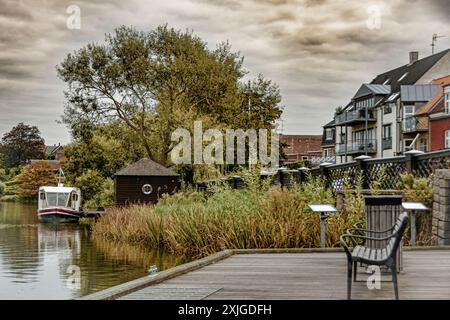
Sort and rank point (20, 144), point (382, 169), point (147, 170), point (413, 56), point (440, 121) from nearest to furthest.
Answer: point (382, 169) < point (147, 170) < point (440, 121) < point (413, 56) < point (20, 144)

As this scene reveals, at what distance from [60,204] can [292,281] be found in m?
46.9

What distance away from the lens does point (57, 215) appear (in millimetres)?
51438

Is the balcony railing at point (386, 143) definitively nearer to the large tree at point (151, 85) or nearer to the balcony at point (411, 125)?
the balcony at point (411, 125)

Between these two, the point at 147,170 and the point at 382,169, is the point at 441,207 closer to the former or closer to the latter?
the point at 382,169

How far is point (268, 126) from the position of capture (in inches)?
1800

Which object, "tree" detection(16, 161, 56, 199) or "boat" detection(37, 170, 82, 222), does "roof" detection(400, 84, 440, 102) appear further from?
"tree" detection(16, 161, 56, 199)

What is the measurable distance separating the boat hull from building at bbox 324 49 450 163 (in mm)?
24436

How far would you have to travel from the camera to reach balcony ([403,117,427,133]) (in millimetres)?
55031

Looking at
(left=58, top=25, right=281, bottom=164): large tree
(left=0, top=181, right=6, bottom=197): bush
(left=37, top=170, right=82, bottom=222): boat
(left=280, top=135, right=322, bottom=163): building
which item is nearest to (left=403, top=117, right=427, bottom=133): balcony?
(left=58, top=25, right=281, bottom=164): large tree

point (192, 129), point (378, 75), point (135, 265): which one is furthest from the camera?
point (378, 75)

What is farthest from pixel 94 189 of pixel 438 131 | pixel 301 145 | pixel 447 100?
pixel 301 145
